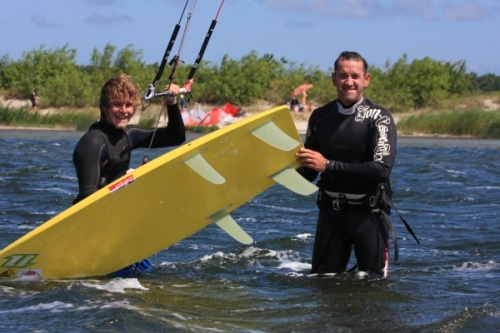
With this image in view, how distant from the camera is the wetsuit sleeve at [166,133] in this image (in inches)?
264

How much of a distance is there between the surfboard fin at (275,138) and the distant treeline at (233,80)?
37367mm

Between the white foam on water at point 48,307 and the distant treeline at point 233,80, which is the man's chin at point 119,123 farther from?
the distant treeline at point 233,80

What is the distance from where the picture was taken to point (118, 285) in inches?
259

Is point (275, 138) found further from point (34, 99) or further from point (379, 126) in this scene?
point (34, 99)

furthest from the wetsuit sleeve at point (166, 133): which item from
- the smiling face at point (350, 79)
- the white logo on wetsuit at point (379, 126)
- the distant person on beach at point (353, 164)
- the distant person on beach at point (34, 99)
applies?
the distant person on beach at point (34, 99)

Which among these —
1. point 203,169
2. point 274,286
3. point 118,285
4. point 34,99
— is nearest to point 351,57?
point 203,169

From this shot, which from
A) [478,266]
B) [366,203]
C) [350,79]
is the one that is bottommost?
[478,266]

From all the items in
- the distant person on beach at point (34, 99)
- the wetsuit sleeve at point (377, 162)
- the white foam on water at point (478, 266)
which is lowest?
the distant person on beach at point (34, 99)

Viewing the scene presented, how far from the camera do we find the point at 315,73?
163 ft

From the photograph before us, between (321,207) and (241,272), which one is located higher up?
(321,207)

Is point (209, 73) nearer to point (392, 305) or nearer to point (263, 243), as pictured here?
point (263, 243)

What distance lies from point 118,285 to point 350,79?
7.04ft

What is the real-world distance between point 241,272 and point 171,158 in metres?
1.86

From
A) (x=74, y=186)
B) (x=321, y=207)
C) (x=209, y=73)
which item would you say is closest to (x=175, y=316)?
(x=321, y=207)
